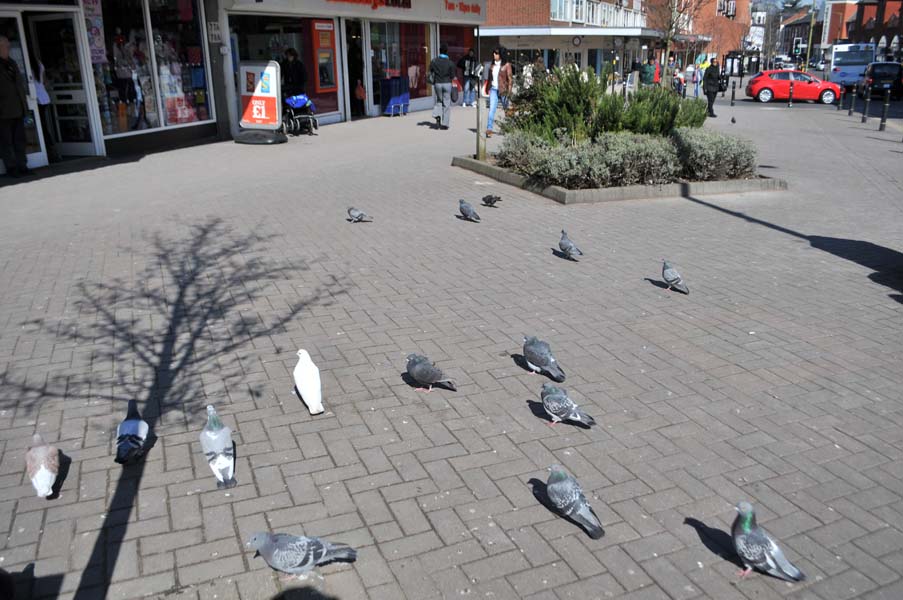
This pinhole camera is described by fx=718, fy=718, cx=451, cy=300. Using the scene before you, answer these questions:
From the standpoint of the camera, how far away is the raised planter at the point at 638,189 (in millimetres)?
10852

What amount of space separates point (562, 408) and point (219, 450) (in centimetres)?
201

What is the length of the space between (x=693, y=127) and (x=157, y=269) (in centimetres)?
947

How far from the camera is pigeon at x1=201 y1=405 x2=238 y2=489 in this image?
150 inches

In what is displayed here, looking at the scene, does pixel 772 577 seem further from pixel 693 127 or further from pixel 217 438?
pixel 693 127

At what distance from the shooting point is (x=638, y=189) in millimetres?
11125

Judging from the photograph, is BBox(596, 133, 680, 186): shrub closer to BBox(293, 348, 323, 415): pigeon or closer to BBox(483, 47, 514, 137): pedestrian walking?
BBox(483, 47, 514, 137): pedestrian walking

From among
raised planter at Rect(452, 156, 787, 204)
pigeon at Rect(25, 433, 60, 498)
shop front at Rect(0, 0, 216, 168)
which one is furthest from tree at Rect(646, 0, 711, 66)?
pigeon at Rect(25, 433, 60, 498)

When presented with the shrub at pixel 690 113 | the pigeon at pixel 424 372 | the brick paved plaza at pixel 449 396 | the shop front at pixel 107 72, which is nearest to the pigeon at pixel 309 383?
the brick paved plaza at pixel 449 396

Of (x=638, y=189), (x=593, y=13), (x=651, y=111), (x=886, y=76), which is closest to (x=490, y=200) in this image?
(x=638, y=189)

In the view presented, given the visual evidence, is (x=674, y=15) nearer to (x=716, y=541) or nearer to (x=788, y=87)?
(x=788, y=87)

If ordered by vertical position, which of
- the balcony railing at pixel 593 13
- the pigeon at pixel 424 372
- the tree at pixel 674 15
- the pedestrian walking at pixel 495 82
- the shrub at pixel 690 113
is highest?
the balcony railing at pixel 593 13

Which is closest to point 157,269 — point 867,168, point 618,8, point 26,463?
point 26,463

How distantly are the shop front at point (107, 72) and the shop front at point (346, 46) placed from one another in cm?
108

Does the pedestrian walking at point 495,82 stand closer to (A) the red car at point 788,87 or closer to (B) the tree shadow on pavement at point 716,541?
(B) the tree shadow on pavement at point 716,541
